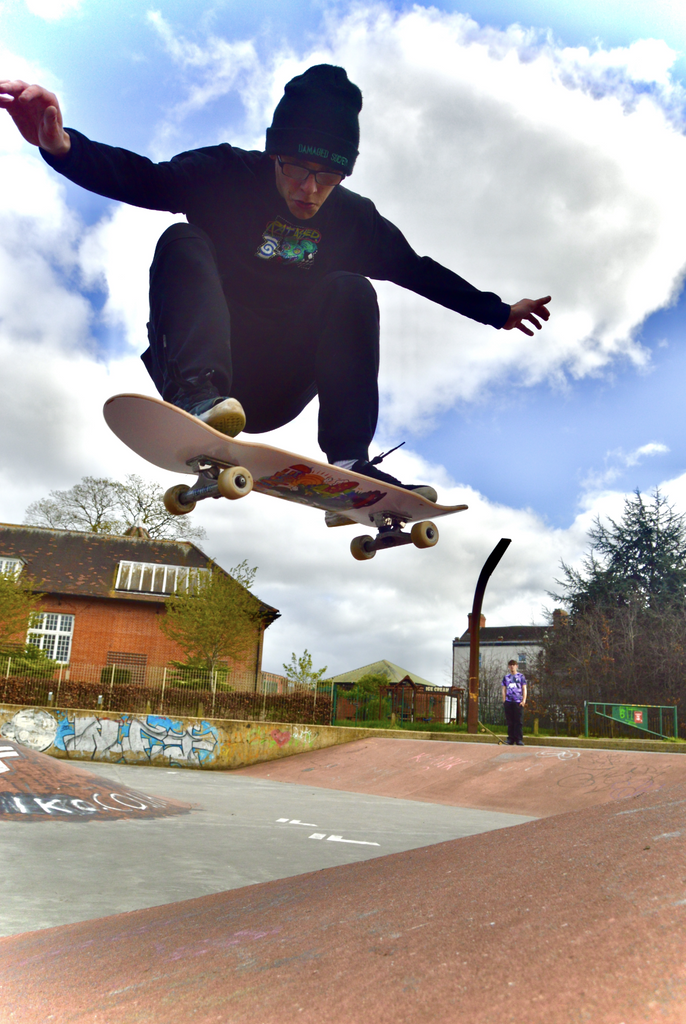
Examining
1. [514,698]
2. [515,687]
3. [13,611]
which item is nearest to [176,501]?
[515,687]

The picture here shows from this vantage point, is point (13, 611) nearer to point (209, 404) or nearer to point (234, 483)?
point (234, 483)

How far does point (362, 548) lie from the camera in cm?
455

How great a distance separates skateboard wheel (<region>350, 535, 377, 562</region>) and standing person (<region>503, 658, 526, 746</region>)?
10.7 metres

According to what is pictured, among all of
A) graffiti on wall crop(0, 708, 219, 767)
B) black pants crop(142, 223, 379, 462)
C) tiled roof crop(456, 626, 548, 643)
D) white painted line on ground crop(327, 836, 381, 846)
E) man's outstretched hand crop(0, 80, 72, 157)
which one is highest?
tiled roof crop(456, 626, 548, 643)

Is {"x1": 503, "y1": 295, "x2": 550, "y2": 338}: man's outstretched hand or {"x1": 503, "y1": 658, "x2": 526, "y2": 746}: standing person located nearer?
{"x1": 503, "y1": 295, "x2": 550, "y2": 338}: man's outstretched hand

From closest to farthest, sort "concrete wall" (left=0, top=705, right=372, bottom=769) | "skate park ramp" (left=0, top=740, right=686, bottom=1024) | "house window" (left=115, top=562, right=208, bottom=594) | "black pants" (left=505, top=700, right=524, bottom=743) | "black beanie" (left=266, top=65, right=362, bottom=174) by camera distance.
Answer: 1. "skate park ramp" (left=0, top=740, right=686, bottom=1024)
2. "black beanie" (left=266, top=65, right=362, bottom=174)
3. "black pants" (left=505, top=700, right=524, bottom=743)
4. "concrete wall" (left=0, top=705, right=372, bottom=769)
5. "house window" (left=115, top=562, right=208, bottom=594)

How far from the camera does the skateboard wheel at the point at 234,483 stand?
10.5 ft

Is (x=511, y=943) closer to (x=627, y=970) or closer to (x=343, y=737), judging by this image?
(x=627, y=970)

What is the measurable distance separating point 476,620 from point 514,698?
2.60m

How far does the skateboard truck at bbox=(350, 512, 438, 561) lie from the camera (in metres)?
4.09

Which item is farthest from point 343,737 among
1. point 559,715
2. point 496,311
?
point 496,311

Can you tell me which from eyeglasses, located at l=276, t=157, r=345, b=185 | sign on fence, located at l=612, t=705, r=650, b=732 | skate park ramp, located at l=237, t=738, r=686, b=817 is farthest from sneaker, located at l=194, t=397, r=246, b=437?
sign on fence, located at l=612, t=705, r=650, b=732

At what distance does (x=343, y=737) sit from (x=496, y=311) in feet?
61.5

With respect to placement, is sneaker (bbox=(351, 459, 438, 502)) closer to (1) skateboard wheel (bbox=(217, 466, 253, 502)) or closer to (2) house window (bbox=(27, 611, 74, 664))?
(1) skateboard wheel (bbox=(217, 466, 253, 502))
